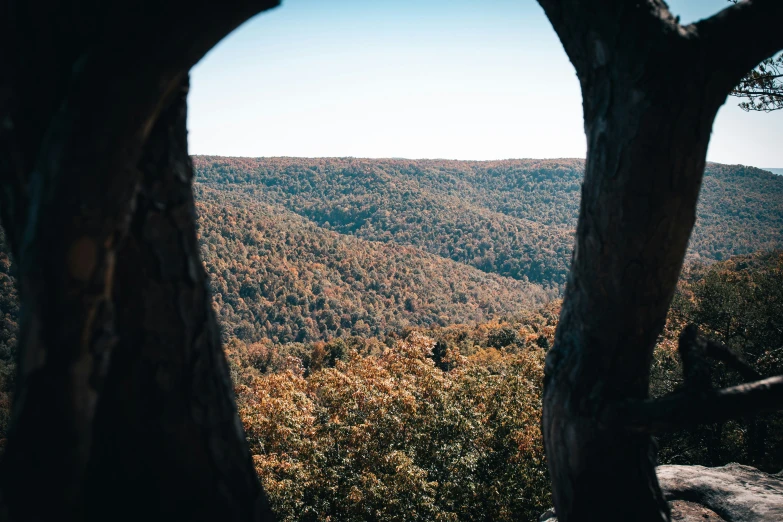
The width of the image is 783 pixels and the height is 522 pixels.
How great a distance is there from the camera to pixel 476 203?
163 metres

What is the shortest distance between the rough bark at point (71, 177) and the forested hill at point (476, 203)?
9518cm

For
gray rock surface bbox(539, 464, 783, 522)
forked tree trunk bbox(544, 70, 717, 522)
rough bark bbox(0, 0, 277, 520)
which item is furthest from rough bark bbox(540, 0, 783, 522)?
gray rock surface bbox(539, 464, 783, 522)

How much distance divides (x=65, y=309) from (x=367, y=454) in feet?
33.5

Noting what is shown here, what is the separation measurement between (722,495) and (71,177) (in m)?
4.43

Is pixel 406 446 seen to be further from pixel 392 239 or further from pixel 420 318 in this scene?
pixel 392 239

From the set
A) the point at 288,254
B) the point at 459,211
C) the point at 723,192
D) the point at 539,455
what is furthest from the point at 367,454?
the point at 459,211

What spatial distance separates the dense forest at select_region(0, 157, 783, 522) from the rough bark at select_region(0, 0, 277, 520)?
794 cm

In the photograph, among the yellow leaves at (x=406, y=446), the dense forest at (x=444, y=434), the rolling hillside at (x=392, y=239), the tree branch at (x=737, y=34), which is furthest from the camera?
the rolling hillside at (x=392, y=239)

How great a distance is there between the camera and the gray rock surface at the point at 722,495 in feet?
11.0

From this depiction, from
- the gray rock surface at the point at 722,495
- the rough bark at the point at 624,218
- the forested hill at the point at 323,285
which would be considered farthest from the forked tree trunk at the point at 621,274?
the forested hill at the point at 323,285

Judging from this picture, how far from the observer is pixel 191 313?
107 centimetres

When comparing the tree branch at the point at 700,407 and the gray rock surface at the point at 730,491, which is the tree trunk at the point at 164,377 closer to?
the tree branch at the point at 700,407

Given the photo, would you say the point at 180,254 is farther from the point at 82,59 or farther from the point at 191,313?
the point at 82,59

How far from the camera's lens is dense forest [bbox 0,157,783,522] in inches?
382
